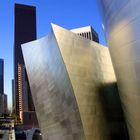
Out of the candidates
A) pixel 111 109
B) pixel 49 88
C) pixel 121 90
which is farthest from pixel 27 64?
pixel 121 90

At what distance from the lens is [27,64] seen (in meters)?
25.0

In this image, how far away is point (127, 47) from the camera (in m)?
13.2

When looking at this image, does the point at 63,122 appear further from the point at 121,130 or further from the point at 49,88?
the point at 121,130

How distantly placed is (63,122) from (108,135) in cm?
325

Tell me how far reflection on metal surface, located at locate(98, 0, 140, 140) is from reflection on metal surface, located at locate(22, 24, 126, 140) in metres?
3.78

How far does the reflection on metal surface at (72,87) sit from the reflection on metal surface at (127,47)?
3776 mm

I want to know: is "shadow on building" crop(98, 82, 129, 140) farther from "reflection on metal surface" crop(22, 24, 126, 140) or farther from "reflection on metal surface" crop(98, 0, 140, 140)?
"reflection on metal surface" crop(98, 0, 140, 140)

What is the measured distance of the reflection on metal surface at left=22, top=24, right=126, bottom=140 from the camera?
1866cm

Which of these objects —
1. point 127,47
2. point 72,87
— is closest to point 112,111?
point 72,87

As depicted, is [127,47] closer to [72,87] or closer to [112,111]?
[72,87]

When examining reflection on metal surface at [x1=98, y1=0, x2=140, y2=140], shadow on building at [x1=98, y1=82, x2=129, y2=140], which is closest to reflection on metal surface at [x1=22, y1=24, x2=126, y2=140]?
shadow on building at [x1=98, y1=82, x2=129, y2=140]

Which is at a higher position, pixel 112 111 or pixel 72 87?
pixel 72 87

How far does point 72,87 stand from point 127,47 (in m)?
5.98

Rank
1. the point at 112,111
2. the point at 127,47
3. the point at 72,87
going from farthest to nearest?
the point at 112,111
the point at 72,87
the point at 127,47
